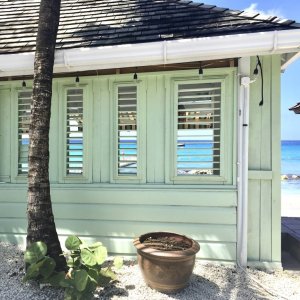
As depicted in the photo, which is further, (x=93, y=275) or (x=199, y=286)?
(x=199, y=286)

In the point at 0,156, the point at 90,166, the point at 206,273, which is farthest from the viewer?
the point at 0,156

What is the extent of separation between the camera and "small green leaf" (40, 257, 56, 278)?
3293mm


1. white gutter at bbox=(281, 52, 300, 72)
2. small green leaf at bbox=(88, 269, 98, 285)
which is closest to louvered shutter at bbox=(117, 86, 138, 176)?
small green leaf at bbox=(88, 269, 98, 285)

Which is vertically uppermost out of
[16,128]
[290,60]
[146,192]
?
[290,60]

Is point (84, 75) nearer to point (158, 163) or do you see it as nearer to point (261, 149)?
point (158, 163)

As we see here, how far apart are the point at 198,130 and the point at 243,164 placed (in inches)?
33.7

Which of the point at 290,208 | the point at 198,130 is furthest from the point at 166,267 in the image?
the point at 290,208

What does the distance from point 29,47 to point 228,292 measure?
450 cm

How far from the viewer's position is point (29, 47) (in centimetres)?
455

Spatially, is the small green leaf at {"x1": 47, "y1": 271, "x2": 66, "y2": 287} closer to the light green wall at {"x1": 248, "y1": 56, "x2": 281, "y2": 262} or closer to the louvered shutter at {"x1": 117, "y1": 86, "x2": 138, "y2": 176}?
the louvered shutter at {"x1": 117, "y1": 86, "x2": 138, "y2": 176}

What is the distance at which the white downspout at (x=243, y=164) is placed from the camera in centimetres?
437

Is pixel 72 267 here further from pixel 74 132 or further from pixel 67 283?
pixel 74 132

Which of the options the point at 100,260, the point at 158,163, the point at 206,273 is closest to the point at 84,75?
the point at 158,163

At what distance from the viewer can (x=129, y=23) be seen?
15.8 feet
